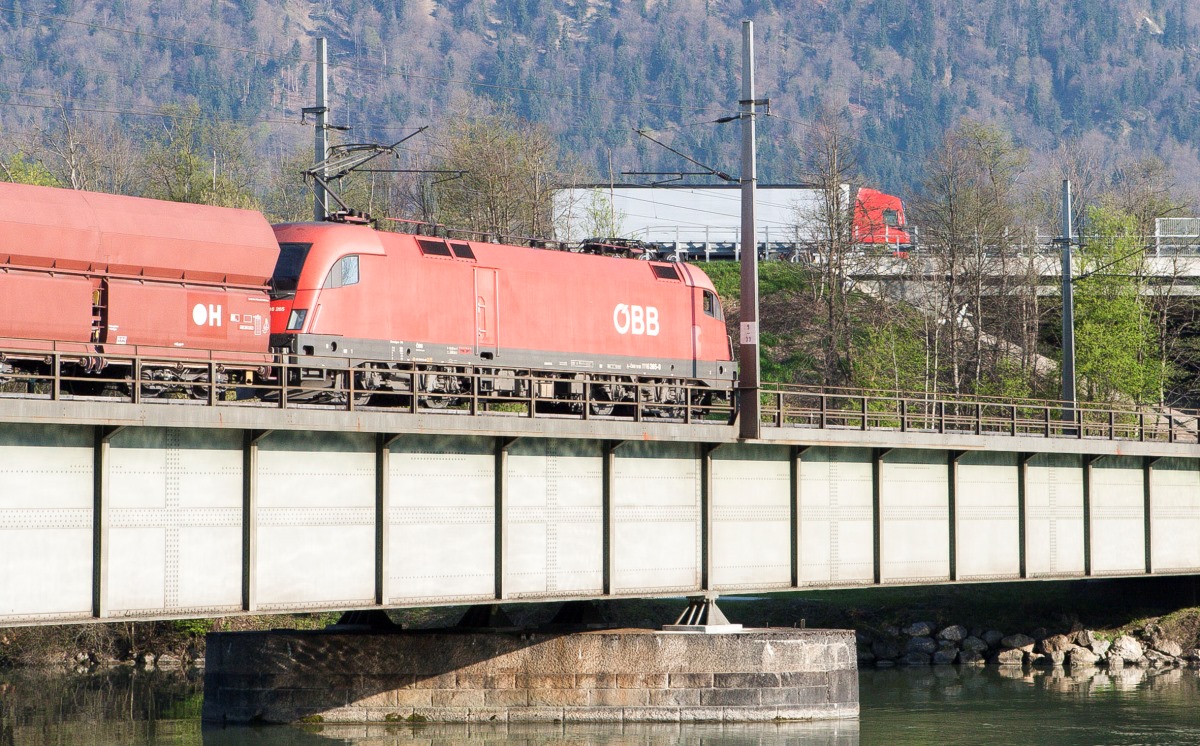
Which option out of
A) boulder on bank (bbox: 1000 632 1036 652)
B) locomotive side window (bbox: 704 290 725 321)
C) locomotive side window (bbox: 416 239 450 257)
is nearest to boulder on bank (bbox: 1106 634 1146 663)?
boulder on bank (bbox: 1000 632 1036 652)

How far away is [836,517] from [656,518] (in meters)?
5.34

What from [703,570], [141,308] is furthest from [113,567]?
[703,570]

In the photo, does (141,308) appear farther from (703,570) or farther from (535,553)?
(703,570)

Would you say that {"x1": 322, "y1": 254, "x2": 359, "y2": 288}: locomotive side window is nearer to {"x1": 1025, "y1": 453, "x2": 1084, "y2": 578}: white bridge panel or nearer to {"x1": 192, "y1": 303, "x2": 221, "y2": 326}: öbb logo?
{"x1": 192, "y1": 303, "x2": 221, "y2": 326}: öbb logo

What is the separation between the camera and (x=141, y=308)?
29.8m

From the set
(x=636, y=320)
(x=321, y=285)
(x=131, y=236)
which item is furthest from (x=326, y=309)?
(x=636, y=320)

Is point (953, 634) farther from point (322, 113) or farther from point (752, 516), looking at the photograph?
point (322, 113)

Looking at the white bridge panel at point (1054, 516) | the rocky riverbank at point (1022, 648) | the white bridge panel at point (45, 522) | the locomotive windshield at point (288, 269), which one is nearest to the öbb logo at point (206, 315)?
the locomotive windshield at point (288, 269)

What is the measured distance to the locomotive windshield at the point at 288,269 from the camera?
110 feet

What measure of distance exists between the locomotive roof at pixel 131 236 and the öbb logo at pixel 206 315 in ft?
1.94

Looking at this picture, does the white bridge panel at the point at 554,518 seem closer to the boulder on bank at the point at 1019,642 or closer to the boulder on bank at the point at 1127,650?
the boulder on bank at the point at 1019,642

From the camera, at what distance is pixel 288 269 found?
33.8 meters

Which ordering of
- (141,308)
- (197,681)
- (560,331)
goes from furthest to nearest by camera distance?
1. (197,681)
2. (560,331)
3. (141,308)

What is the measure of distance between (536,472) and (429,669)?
6428mm
